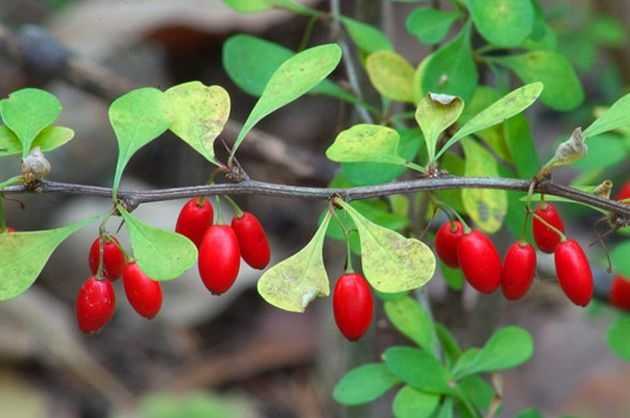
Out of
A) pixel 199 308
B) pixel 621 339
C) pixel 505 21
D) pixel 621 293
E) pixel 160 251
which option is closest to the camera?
pixel 160 251

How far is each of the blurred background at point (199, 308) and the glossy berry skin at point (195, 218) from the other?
6.41ft

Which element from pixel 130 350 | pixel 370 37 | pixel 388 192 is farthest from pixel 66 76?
pixel 130 350

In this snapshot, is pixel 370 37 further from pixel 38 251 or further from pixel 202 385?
pixel 202 385

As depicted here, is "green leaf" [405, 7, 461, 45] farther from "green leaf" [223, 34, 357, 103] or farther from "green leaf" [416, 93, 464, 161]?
"green leaf" [416, 93, 464, 161]

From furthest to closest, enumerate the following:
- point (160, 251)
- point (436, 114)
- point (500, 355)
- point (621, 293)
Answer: point (621, 293), point (500, 355), point (436, 114), point (160, 251)

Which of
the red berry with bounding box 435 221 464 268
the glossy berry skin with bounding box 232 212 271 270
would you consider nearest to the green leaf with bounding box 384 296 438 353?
the red berry with bounding box 435 221 464 268

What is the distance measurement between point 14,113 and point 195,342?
108 inches

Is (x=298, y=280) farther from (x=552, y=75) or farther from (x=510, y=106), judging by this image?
(x=552, y=75)

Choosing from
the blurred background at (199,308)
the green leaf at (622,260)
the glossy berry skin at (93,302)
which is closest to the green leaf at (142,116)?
the glossy berry skin at (93,302)

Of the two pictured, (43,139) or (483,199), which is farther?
(483,199)

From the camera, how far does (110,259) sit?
43.9 inches

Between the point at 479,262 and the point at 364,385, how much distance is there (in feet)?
1.15

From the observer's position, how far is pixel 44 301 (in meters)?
3.72

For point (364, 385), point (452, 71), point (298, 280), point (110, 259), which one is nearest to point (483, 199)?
point (452, 71)
